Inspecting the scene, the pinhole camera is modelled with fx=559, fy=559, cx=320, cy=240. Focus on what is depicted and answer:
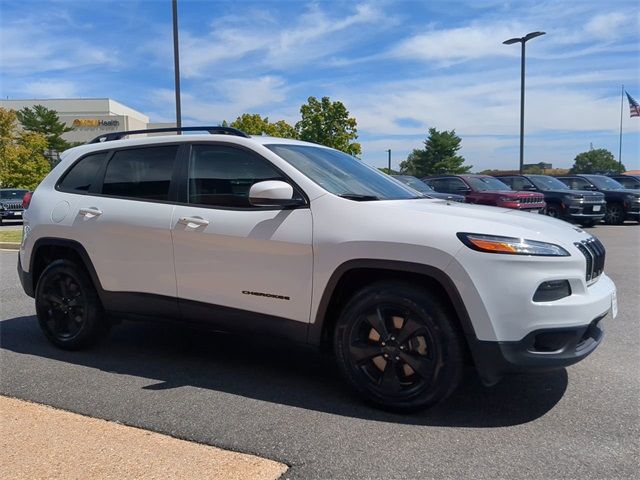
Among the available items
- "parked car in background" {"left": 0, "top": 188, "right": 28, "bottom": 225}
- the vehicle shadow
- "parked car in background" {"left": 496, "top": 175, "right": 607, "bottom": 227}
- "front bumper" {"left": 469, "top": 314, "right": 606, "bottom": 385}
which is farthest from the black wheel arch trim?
"parked car in background" {"left": 0, "top": 188, "right": 28, "bottom": 225}

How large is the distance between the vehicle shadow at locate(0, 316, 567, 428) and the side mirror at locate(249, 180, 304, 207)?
100 centimetres

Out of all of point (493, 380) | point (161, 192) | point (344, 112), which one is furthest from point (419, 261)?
point (344, 112)

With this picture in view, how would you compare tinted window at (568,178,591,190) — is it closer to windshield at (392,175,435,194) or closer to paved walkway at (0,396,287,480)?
windshield at (392,175,435,194)

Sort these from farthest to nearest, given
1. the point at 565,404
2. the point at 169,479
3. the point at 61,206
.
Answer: the point at 61,206 → the point at 565,404 → the point at 169,479

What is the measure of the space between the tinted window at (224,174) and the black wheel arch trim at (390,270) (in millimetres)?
848

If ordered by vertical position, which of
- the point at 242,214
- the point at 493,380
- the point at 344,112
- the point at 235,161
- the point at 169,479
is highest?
A: the point at 344,112

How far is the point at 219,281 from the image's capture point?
3.97m

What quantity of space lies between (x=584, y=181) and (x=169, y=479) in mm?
20827

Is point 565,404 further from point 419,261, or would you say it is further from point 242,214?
point 242,214

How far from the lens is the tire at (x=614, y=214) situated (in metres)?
18.6

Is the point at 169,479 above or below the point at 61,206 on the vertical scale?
below

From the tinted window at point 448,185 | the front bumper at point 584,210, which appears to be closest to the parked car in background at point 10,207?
the tinted window at point 448,185

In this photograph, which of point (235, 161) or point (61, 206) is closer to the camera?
point (235, 161)

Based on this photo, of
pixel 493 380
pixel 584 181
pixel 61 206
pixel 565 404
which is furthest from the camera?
pixel 584 181
